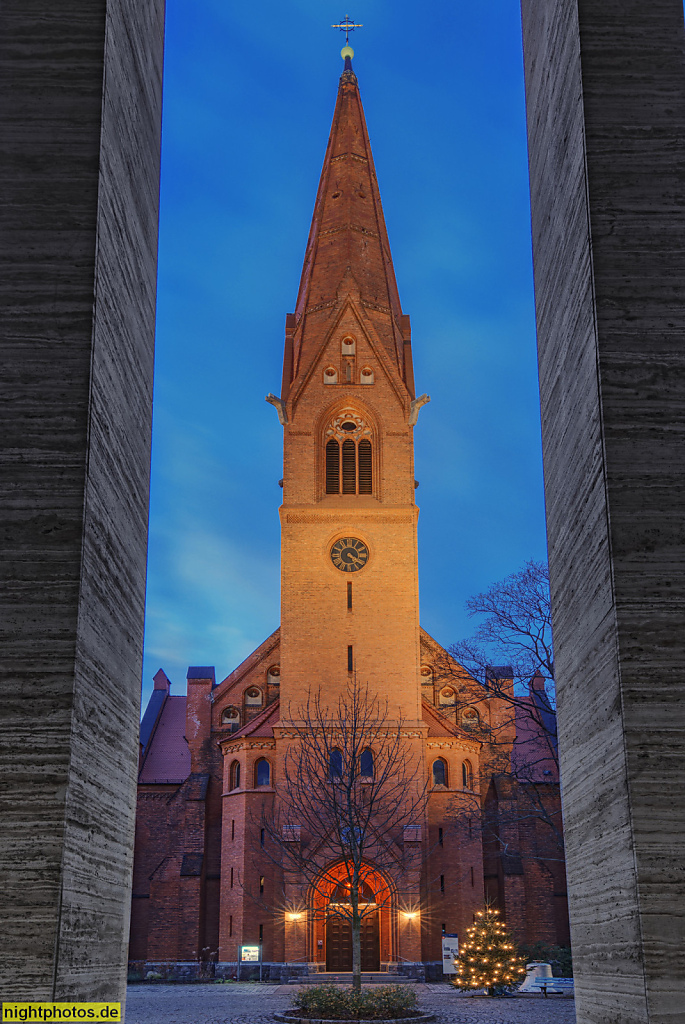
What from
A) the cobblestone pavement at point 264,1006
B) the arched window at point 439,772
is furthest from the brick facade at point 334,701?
the cobblestone pavement at point 264,1006

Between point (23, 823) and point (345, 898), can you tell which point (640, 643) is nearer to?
point (23, 823)

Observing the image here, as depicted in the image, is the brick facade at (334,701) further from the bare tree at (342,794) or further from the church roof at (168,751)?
the bare tree at (342,794)

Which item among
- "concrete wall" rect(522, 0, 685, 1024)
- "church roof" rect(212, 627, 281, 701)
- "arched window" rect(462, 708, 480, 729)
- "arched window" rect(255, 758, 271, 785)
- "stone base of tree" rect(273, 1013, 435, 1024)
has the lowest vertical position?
"stone base of tree" rect(273, 1013, 435, 1024)

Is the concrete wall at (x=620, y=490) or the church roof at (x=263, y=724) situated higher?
the church roof at (x=263, y=724)

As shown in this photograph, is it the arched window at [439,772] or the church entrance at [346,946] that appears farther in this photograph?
the arched window at [439,772]

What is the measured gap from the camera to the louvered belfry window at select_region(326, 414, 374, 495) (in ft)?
129

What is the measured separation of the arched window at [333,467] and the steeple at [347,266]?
246 cm

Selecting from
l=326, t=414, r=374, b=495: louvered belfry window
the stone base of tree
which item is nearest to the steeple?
l=326, t=414, r=374, b=495: louvered belfry window

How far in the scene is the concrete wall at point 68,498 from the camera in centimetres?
391

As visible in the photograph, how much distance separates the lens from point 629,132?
459cm

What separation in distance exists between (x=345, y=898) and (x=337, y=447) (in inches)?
613

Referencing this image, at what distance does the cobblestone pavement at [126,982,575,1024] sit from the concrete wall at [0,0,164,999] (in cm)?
1581

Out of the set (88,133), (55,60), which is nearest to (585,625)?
(88,133)

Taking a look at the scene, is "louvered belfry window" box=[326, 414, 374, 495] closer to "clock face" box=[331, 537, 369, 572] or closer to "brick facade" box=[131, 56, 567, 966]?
"brick facade" box=[131, 56, 567, 966]
